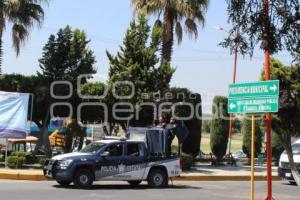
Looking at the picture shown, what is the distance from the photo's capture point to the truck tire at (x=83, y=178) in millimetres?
19219

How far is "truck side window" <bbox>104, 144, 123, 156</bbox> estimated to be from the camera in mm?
20031

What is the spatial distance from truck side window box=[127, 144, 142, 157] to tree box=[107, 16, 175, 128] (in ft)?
28.9

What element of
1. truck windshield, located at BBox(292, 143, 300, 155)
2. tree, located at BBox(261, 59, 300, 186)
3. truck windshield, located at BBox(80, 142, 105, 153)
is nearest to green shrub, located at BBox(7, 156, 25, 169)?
truck windshield, located at BBox(80, 142, 105, 153)

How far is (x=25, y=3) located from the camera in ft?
95.9

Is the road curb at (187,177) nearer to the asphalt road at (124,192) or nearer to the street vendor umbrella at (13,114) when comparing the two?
the asphalt road at (124,192)

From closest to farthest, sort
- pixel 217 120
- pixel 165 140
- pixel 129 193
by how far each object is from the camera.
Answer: pixel 129 193
pixel 165 140
pixel 217 120

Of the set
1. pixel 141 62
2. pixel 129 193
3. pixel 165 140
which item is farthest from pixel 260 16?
pixel 141 62

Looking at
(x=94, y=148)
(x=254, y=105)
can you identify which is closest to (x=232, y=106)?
(x=254, y=105)

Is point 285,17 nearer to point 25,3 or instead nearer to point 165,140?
point 165,140

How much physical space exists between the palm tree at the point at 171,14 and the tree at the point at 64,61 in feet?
11.8

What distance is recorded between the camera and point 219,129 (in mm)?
36469

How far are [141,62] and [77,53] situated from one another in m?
3.27

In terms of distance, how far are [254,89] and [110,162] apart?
29.3ft

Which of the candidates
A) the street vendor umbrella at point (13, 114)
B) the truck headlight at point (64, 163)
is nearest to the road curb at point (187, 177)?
the truck headlight at point (64, 163)
